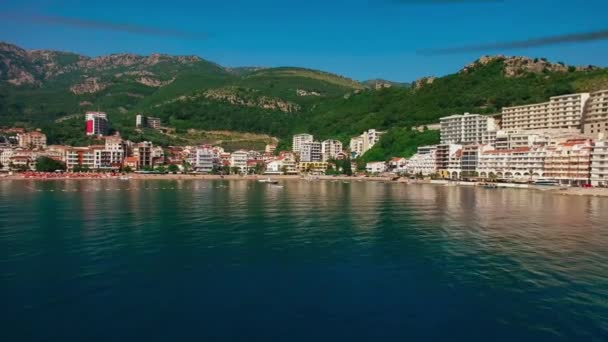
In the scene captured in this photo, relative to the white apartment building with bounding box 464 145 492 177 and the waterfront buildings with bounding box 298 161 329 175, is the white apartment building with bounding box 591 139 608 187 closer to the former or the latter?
the white apartment building with bounding box 464 145 492 177

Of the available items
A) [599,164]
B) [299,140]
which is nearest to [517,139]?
[599,164]

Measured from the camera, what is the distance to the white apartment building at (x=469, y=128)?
92.3m

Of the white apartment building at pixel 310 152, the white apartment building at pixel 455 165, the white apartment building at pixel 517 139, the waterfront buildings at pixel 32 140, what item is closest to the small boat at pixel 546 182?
the white apartment building at pixel 517 139

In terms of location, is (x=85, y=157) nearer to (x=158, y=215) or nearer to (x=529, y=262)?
(x=158, y=215)

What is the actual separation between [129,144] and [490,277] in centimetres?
10427

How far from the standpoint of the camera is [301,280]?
15141 mm

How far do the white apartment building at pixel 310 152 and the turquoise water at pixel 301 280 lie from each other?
88649mm

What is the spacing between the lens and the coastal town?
6788 centimetres

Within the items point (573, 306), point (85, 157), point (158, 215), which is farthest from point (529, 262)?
point (85, 157)

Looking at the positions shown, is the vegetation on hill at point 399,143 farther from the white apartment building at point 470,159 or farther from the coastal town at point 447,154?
the white apartment building at point 470,159

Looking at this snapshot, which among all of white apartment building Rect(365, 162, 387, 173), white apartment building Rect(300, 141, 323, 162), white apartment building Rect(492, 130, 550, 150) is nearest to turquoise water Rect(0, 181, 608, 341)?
white apartment building Rect(492, 130, 550, 150)

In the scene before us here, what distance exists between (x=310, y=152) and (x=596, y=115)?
60588 mm

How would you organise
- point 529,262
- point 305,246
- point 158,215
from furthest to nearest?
point 158,215 < point 305,246 < point 529,262

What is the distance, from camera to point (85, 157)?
99.9 meters
